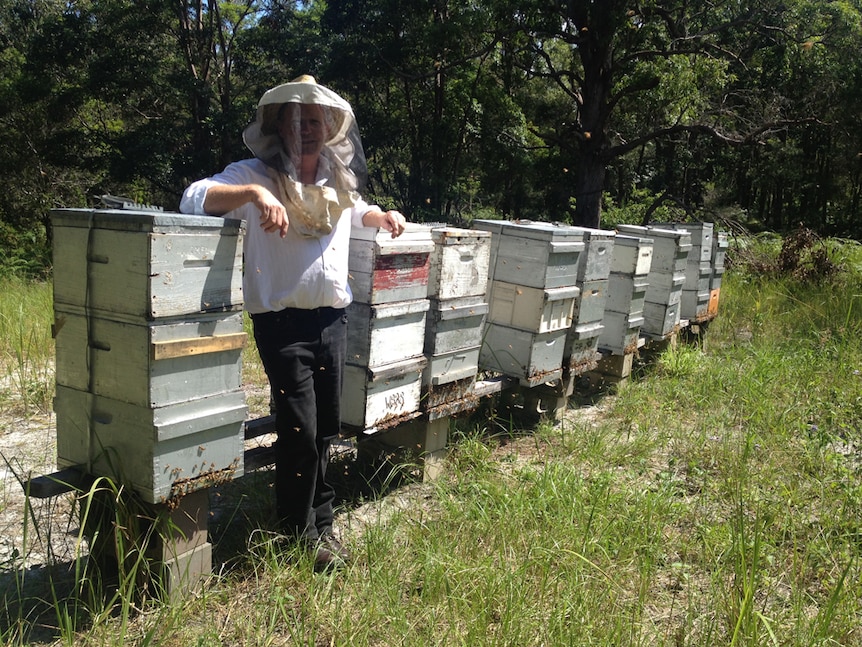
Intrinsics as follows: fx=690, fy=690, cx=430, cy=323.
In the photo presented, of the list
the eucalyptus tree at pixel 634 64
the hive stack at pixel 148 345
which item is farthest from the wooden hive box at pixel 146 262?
the eucalyptus tree at pixel 634 64

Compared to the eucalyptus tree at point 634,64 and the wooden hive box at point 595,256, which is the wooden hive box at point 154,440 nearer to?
the wooden hive box at point 595,256

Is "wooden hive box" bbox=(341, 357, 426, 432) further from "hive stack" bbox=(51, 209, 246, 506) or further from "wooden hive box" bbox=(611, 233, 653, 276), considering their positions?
"wooden hive box" bbox=(611, 233, 653, 276)

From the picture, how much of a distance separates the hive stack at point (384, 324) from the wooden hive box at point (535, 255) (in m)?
1.02

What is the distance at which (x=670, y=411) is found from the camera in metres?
5.18

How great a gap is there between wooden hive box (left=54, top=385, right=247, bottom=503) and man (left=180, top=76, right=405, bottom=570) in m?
0.23

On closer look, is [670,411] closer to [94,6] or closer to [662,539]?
[662,539]

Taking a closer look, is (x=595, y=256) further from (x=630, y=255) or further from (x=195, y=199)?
(x=195, y=199)

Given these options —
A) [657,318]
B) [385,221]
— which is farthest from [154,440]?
[657,318]

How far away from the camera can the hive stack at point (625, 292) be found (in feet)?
18.2

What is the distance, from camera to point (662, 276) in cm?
629

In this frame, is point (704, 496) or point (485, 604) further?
point (704, 496)

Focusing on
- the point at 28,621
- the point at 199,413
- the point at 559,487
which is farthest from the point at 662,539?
the point at 28,621

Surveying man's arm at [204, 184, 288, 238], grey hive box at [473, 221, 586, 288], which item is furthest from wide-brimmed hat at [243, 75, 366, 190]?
grey hive box at [473, 221, 586, 288]

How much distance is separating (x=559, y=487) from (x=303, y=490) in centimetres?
134
